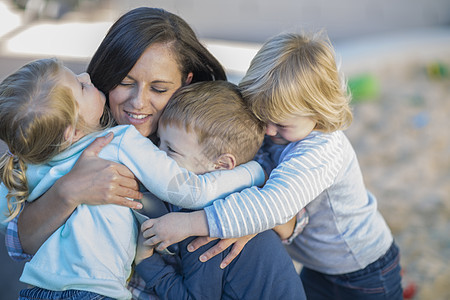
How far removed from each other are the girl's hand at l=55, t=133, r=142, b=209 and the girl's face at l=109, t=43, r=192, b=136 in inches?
11.8

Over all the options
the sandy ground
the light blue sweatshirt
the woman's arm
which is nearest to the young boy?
the light blue sweatshirt

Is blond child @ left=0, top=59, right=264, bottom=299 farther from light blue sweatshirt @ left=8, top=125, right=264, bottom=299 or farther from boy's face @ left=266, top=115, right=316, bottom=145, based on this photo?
boy's face @ left=266, top=115, right=316, bottom=145

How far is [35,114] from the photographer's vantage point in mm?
1649

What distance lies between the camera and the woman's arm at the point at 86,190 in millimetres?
1705

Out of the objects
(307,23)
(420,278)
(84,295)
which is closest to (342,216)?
(84,295)

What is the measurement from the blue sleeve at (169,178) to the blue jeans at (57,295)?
1.32ft

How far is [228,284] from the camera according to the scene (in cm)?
172

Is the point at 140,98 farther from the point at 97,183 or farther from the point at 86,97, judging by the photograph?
the point at 97,183

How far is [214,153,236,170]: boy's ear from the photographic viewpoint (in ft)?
6.10

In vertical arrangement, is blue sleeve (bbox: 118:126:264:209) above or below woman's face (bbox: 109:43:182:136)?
below

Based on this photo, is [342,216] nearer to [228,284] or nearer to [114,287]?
[228,284]

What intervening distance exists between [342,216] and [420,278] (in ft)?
5.80

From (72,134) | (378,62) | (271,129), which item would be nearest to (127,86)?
(72,134)

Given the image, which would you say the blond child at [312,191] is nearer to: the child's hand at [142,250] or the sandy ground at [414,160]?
the child's hand at [142,250]
